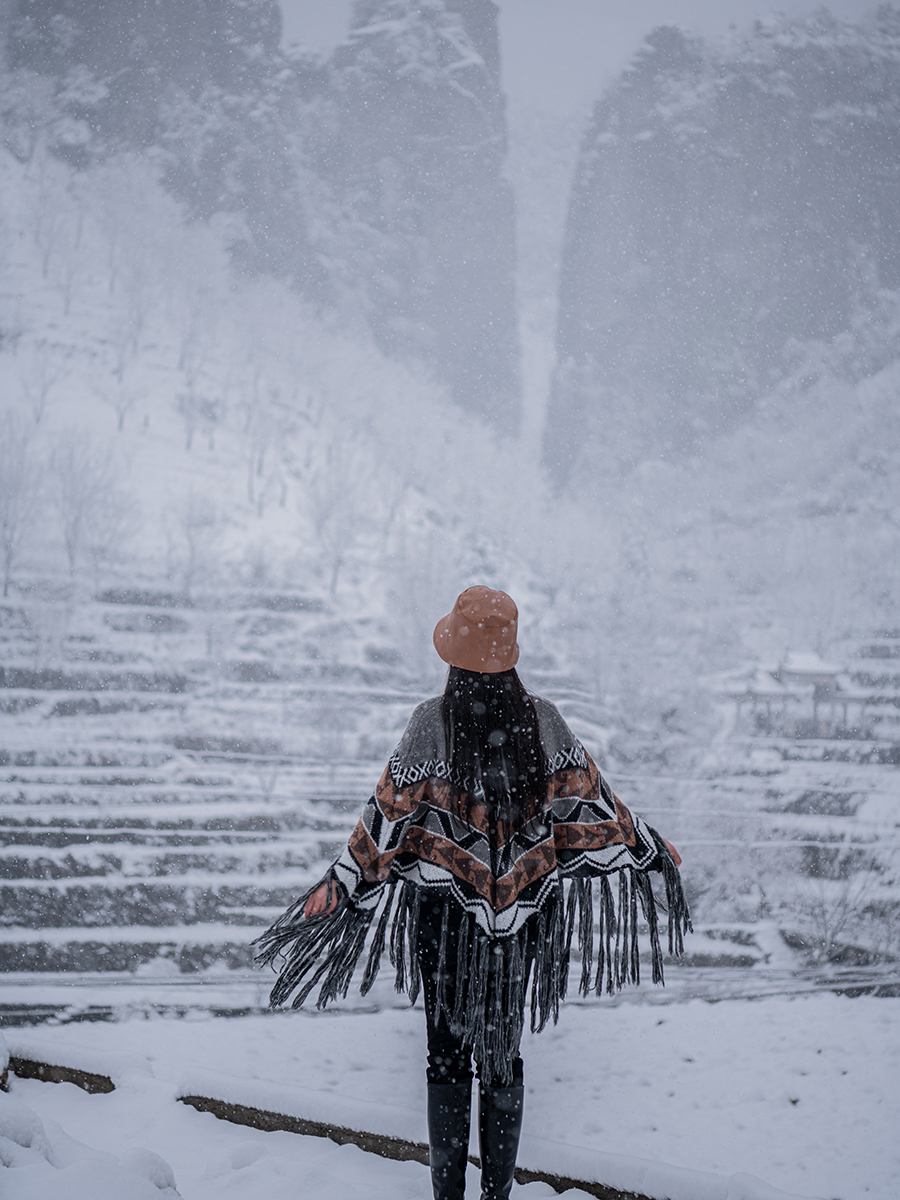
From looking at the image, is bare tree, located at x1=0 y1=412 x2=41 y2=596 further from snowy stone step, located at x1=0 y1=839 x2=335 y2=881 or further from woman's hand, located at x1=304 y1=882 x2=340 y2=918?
woman's hand, located at x1=304 y1=882 x2=340 y2=918

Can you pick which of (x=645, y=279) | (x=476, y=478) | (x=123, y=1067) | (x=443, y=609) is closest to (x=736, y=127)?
(x=645, y=279)

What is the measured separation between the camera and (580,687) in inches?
140

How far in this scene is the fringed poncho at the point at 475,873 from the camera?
1203 mm

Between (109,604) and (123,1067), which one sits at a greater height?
(109,604)

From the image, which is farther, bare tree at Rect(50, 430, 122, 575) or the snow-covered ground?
bare tree at Rect(50, 430, 122, 575)

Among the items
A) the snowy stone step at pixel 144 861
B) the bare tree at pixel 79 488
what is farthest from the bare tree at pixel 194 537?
the snowy stone step at pixel 144 861

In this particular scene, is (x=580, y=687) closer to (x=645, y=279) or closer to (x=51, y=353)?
(x=645, y=279)

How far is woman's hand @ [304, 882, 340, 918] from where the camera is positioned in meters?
1.17

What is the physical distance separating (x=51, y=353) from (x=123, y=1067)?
2.88 metres

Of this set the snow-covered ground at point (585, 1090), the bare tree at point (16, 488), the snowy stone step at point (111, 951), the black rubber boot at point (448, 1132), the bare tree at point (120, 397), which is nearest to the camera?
the black rubber boot at point (448, 1132)

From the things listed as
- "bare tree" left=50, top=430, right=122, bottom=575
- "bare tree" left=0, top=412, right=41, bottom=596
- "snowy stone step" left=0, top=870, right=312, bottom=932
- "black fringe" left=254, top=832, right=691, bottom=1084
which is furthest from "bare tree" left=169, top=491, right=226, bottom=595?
"black fringe" left=254, top=832, right=691, bottom=1084

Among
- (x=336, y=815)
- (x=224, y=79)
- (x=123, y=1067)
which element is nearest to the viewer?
(x=123, y=1067)

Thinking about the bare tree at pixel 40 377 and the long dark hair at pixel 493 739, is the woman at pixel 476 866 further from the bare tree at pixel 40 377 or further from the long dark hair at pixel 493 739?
the bare tree at pixel 40 377

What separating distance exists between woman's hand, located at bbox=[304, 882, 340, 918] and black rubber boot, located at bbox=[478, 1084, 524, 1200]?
37 centimetres
